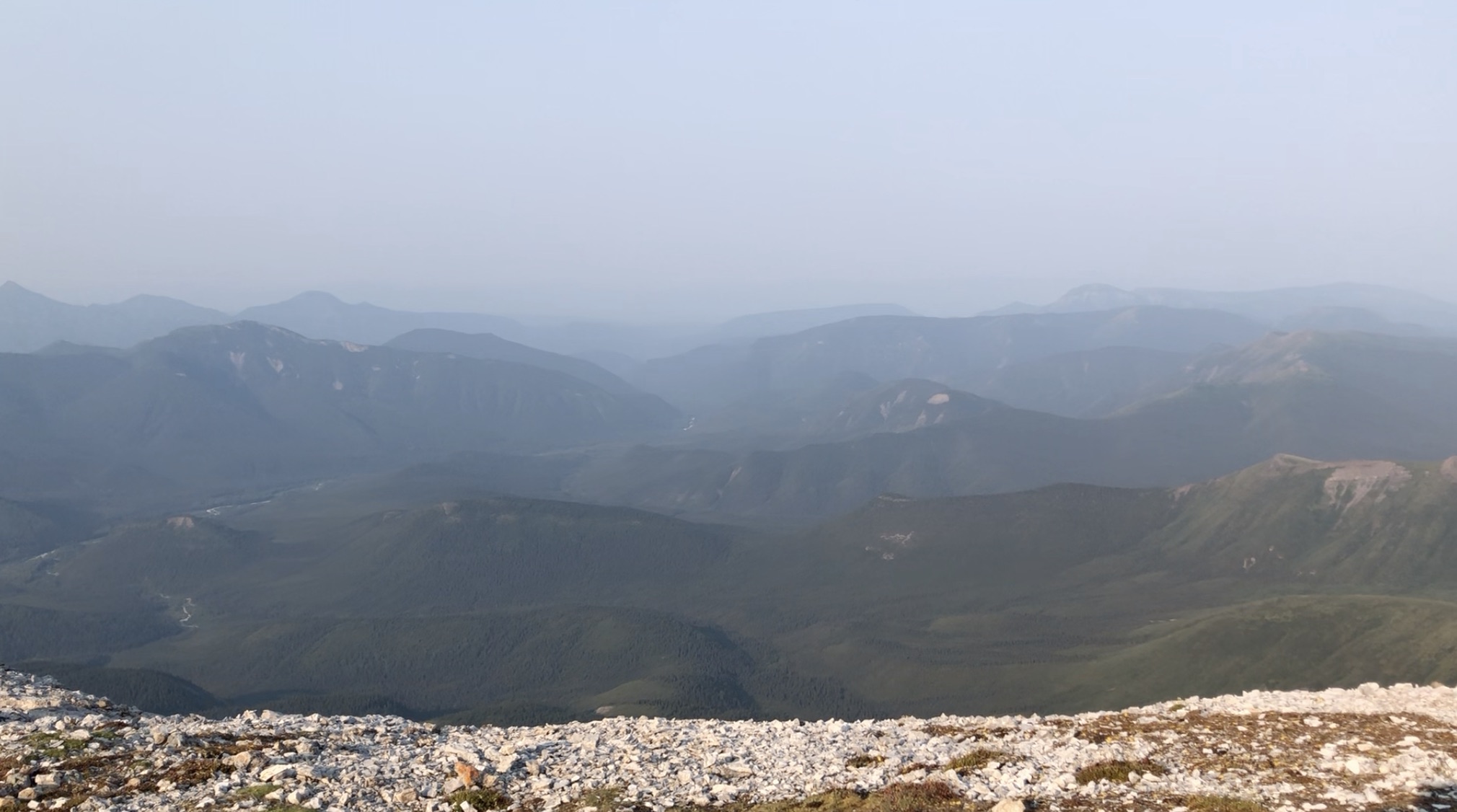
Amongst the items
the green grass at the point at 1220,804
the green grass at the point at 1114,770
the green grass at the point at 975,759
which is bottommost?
the green grass at the point at 975,759

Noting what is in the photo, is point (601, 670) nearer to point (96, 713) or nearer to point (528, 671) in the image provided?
point (528, 671)

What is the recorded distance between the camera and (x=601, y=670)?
183 metres

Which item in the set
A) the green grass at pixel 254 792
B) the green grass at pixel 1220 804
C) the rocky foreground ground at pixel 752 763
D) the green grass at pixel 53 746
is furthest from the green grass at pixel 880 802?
the green grass at pixel 53 746

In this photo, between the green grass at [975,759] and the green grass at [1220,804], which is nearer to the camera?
the green grass at [1220,804]

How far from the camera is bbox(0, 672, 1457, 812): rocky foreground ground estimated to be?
24891 millimetres

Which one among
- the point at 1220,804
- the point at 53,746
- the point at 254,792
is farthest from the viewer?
the point at 53,746

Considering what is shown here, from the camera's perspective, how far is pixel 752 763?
97.5 ft

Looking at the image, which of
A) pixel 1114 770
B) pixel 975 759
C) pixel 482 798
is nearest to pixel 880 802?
pixel 975 759

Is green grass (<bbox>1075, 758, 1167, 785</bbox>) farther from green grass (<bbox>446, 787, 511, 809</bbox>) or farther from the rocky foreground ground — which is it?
green grass (<bbox>446, 787, 511, 809</bbox>)

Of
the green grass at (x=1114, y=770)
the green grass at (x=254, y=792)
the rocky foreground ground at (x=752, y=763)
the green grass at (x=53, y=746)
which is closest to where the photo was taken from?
the rocky foreground ground at (x=752, y=763)

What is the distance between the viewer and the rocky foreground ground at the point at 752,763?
24891 mm

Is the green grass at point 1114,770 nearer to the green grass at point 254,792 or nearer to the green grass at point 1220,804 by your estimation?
the green grass at point 1220,804

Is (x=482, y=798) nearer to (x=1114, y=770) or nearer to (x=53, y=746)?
(x=53, y=746)

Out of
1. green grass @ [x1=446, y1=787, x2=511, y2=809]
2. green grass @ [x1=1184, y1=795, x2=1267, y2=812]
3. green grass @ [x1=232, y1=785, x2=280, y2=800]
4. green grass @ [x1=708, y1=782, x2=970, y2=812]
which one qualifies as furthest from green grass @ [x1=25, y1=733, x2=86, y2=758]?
green grass @ [x1=1184, y1=795, x2=1267, y2=812]
